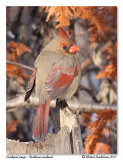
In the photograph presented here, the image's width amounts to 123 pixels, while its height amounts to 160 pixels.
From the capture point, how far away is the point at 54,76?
5.76 feet

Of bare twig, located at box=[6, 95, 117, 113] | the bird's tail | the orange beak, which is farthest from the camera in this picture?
bare twig, located at box=[6, 95, 117, 113]

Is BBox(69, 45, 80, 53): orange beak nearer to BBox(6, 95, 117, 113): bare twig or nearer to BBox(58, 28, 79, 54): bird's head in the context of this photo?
BBox(58, 28, 79, 54): bird's head

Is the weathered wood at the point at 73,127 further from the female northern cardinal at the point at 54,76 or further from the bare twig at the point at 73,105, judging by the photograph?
the bare twig at the point at 73,105

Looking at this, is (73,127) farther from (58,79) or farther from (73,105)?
(73,105)

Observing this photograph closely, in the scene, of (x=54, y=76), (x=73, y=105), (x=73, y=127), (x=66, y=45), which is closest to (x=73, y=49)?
(x=66, y=45)

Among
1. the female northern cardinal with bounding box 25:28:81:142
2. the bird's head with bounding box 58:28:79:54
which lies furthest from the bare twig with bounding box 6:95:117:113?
the bird's head with bounding box 58:28:79:54

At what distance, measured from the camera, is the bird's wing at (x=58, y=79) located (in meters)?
1.71

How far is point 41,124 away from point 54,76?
1.06 ft

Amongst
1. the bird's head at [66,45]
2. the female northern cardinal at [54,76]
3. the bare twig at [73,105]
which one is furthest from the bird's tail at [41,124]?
the bare twig at [73,105]

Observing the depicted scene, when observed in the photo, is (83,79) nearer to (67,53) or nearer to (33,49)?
(33,49)

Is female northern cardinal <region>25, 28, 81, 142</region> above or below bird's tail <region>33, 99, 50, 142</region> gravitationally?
above

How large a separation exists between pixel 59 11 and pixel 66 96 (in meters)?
0.63

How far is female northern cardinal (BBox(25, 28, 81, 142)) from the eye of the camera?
5.61ft
